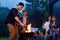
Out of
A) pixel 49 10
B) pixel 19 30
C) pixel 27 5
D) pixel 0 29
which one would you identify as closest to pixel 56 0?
pixel 49 10

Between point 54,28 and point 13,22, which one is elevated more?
point 13,22

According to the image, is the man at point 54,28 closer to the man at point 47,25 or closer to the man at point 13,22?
the man at point 47,25

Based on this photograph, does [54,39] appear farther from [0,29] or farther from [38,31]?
[0,29]

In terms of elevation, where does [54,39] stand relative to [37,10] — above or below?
below

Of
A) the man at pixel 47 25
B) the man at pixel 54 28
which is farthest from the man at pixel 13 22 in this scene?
the man at pixel 54 28

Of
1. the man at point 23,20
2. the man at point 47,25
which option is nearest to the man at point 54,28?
the man at point 47,25

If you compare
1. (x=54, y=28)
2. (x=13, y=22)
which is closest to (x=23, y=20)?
(x=13, y=22)

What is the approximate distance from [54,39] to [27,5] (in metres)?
0.66

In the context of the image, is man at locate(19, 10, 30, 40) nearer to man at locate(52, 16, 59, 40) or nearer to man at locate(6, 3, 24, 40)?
man at locate(6, 3, 24, 40)

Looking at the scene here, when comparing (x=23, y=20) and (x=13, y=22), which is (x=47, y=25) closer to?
(x=23, y=20)

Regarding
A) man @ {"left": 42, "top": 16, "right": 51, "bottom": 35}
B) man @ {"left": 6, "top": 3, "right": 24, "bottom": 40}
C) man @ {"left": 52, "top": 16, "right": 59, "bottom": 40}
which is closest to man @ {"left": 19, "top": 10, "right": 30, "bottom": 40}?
man @ {"left": 6, "top": 3, "right": 24, "bottom": 40}

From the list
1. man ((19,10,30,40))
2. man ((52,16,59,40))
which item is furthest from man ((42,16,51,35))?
man ((19,10,30,40))

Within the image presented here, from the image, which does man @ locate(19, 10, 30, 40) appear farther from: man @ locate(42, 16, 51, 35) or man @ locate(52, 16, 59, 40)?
man @ locate(52, 16, 59, 40)

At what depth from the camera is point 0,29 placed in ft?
11.7
